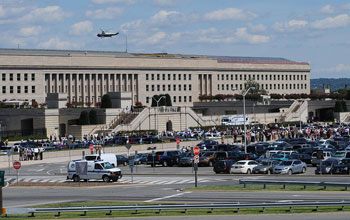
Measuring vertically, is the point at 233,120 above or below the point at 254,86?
below

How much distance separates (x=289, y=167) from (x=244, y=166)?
11.2 ft

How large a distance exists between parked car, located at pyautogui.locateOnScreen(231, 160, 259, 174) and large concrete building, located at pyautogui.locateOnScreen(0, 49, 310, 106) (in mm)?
77355

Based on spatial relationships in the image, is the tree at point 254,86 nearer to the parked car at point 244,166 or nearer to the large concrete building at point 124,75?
the large concrete building at point 124,75

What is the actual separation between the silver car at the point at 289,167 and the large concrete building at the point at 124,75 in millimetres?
80132

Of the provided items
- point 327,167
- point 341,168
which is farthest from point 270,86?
point 341,168

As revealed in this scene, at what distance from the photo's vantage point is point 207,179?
170 ft

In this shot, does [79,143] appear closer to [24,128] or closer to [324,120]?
[24,128]

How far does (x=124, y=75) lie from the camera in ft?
485

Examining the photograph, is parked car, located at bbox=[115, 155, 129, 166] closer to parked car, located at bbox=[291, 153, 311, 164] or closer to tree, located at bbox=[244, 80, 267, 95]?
parked car, located at bbox=[291, 153, 311, 164]

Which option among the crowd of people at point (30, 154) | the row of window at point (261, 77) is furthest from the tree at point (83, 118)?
the row of window at point (261, 77)

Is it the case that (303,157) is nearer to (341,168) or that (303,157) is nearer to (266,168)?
(266,168)

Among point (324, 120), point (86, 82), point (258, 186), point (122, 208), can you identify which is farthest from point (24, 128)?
point (122, 208)

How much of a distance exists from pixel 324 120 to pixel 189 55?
4695 cm

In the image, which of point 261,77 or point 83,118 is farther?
point 261,77
